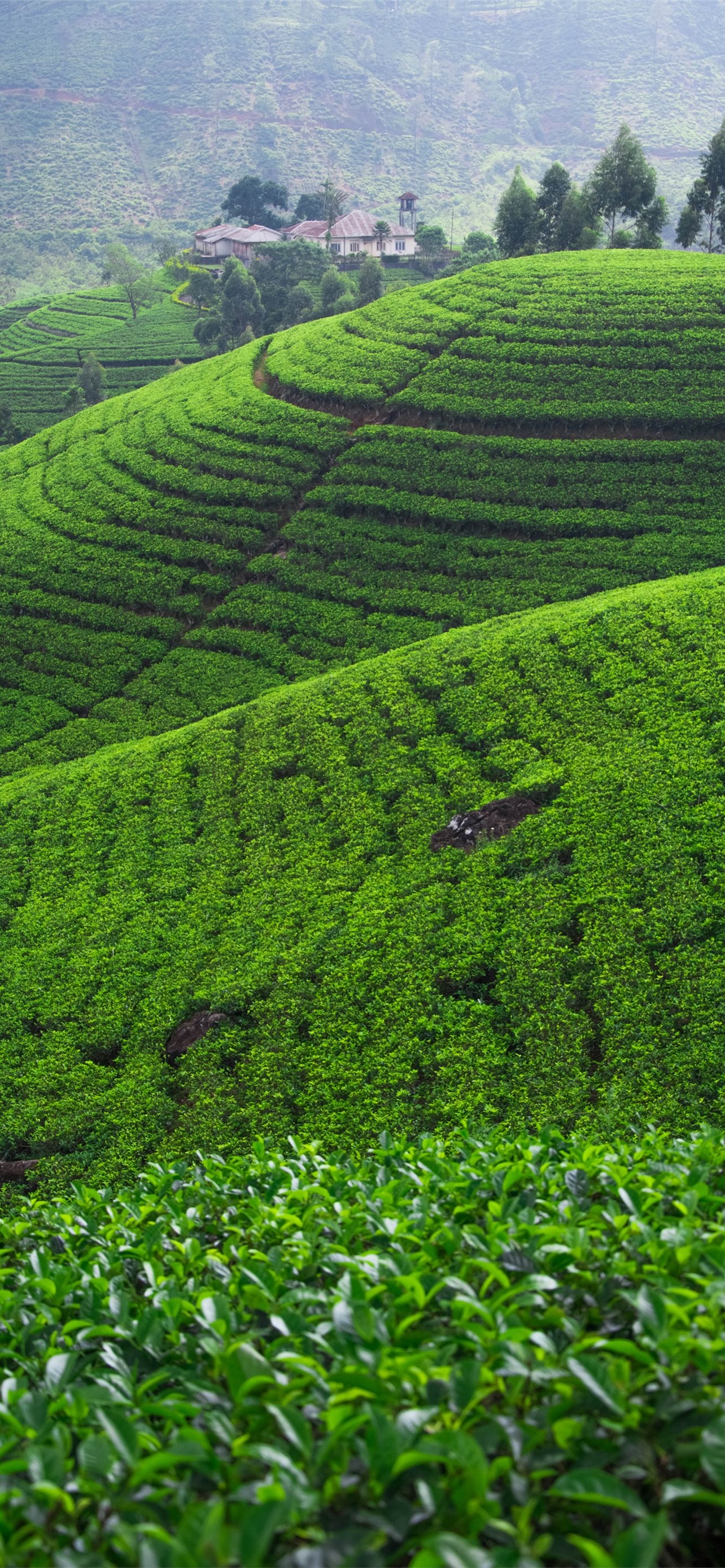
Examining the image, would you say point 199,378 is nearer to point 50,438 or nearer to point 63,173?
point 50,438

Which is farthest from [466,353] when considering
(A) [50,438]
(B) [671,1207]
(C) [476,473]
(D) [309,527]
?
(B) [671,1207]

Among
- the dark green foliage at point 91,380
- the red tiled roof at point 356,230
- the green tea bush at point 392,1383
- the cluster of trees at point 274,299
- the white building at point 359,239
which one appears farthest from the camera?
the red tiled roof at point 356,230

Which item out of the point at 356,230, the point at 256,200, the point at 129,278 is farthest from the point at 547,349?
the point at 256,200

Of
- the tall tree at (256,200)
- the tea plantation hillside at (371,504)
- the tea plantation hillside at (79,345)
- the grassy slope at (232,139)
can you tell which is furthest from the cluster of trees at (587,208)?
the grassy slope at (232,139)

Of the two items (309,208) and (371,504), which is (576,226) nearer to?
(371,504)

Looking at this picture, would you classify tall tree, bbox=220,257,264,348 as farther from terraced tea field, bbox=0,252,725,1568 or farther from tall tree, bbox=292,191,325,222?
tall tree, bbox=292,191,325,222

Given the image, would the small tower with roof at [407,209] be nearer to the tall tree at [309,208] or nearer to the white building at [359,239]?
the white building at [359,239]
